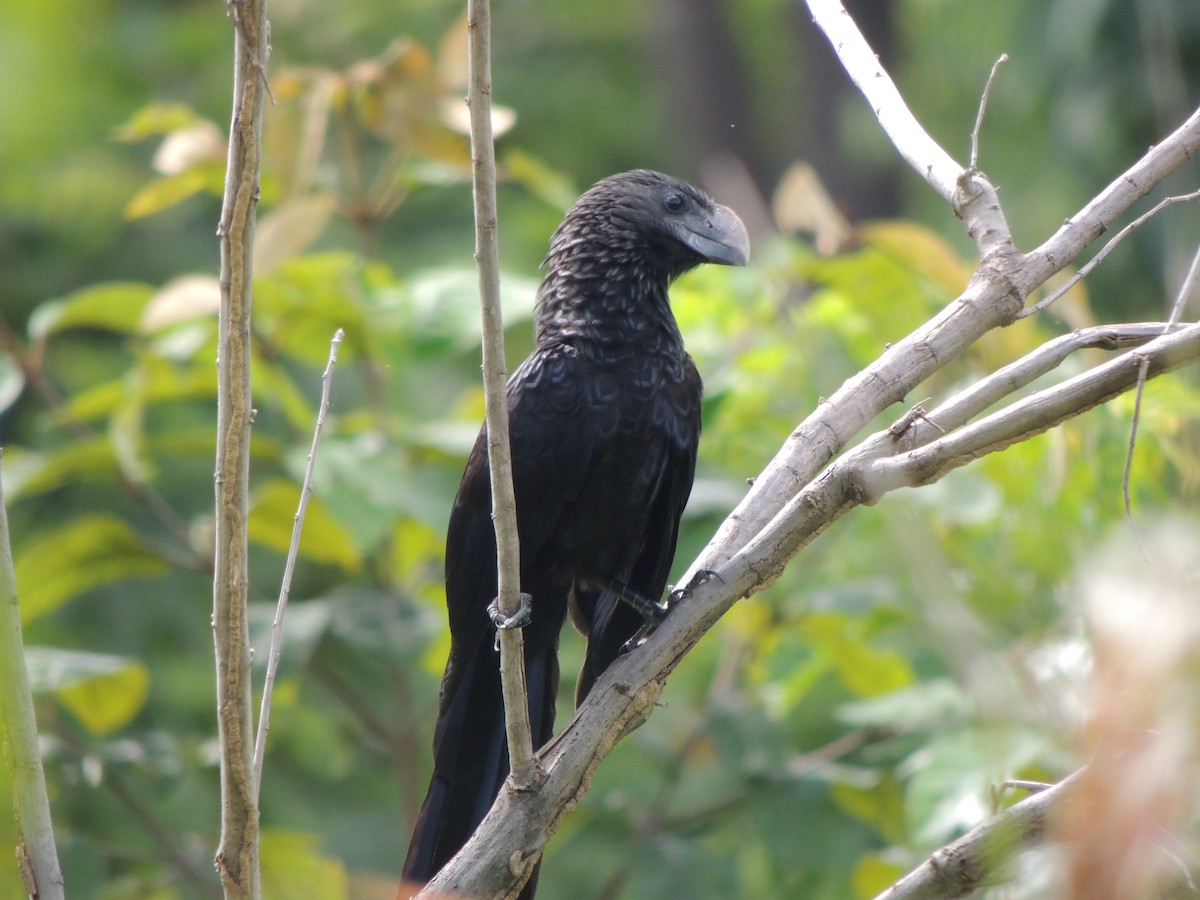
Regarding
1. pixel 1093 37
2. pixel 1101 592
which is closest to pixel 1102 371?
pixel 1101 592

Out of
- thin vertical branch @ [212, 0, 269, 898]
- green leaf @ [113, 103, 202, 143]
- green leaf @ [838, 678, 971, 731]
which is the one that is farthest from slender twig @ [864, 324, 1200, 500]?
green leaf @ [113, 103, 202, 143]

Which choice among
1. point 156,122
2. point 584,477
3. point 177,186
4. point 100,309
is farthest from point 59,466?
point 584,477

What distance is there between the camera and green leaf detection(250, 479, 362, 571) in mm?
3512

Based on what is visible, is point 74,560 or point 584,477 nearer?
point 584,477

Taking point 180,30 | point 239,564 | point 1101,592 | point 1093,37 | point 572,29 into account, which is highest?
point 572,29

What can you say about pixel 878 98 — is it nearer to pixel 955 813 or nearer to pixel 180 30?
pixel 955 813

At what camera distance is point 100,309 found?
11.5ft

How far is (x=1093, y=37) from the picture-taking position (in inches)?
238

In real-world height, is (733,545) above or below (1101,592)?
above

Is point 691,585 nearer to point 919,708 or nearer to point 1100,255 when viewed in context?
point 1100,255

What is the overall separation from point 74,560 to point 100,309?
0.68 m

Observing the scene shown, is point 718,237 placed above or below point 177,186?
below

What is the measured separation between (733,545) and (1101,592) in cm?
138

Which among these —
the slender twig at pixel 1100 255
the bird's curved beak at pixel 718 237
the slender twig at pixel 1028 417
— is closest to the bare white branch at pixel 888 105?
the slender twig at pixel 1100 255
